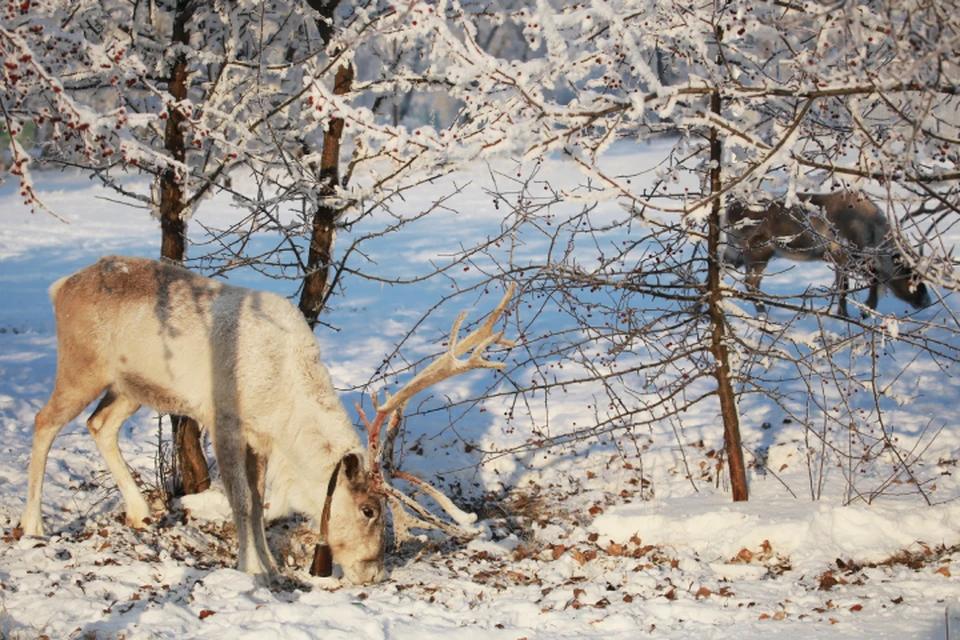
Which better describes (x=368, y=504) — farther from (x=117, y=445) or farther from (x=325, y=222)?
(x=325, y=222)

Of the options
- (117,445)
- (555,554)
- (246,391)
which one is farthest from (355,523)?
(117,445)

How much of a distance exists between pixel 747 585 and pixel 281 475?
287 cm

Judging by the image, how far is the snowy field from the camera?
442cm

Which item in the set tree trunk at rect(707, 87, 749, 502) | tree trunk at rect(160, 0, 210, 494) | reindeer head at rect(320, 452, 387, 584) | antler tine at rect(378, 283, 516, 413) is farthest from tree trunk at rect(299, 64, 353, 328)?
tree trunk at rect(707, 87, 749, 502)

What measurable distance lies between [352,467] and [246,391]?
80cm

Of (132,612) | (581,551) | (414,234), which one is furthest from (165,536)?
(414,234)

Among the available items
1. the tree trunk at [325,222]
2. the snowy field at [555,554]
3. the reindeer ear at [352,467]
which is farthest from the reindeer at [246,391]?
the tree trunk at [325,222]

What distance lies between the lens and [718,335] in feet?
19.5

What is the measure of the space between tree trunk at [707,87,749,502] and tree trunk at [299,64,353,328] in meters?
2.69

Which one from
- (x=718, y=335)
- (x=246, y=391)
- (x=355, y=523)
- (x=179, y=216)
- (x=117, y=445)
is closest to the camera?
(x=355, y=523)

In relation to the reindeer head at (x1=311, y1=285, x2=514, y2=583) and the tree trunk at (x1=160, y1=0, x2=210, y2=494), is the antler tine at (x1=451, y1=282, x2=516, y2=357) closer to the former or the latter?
the reindeer head at (x1=311, y1=285, x2=514, y2=583)

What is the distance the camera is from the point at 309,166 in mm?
7012

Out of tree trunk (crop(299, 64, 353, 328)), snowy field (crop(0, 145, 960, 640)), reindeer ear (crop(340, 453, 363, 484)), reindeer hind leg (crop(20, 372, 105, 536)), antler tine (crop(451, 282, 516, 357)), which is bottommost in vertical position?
snowy field (crop(0, 145, 960, 640))

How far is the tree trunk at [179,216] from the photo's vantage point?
6.46m
